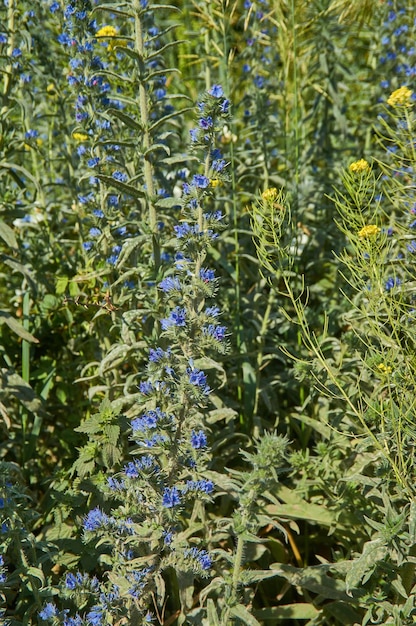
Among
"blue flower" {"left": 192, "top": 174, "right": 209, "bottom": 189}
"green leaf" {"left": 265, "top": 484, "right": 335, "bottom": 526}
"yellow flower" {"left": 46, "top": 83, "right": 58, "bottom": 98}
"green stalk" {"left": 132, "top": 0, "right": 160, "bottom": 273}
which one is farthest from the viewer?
"yellow flower" {"left": 46, "top": 83, "right": 58, "bottom": 98}

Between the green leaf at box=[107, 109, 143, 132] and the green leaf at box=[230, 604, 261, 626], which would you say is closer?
the green leaf at box=[230, 604, 261, 626]

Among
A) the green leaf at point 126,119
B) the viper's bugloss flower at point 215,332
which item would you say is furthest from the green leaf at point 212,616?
the green leaf at point 126,119

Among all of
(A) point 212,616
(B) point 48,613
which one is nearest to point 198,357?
(A) point 212,616

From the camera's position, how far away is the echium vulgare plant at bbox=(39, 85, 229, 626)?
2449 millimetres

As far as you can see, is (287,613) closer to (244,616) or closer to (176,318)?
(244,616)

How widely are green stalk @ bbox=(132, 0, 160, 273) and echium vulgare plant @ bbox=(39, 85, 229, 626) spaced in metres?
0.41

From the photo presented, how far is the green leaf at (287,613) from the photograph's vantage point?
2.92m

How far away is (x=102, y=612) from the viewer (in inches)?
95.6

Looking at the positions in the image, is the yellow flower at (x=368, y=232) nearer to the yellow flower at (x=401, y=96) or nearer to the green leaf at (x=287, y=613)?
the yellow flower at (x=401, y=96)

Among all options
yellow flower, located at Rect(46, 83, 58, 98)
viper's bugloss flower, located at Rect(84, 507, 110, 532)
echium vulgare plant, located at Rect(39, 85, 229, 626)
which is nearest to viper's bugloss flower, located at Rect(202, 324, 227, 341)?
echium vulgare plant, located at Rect(39, 85, 229, 626)

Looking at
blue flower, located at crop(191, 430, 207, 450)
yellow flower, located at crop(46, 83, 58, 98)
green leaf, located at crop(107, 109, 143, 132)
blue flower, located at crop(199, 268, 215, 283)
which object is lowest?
blue flower, located at crop(191, 430, 207, 450)

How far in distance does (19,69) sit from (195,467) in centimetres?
214

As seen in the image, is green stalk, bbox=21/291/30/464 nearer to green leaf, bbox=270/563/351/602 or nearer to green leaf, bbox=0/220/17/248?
green leaf, bbox=0/220/17/248

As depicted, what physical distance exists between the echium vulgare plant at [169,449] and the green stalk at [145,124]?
1.34ft
